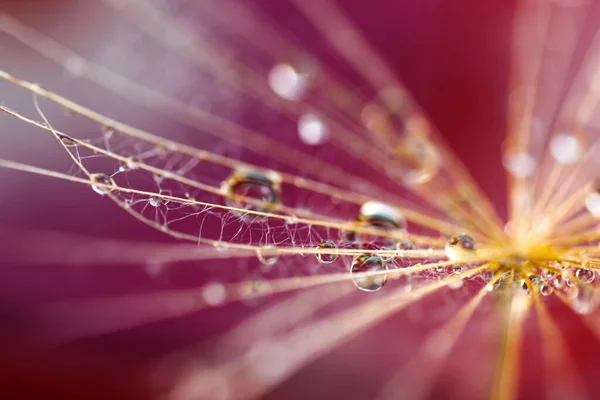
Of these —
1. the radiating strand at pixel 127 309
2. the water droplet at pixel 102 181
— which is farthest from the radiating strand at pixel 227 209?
the radiating strand at pixel 127 309

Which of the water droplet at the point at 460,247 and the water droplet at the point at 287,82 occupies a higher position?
the water droplet at the point at 287,82

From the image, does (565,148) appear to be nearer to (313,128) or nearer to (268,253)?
(313,128)

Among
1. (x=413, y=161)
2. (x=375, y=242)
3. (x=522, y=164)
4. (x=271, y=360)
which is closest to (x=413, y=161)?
(x=413, y=161)

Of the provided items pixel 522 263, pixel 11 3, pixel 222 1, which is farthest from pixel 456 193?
pixel 11 3

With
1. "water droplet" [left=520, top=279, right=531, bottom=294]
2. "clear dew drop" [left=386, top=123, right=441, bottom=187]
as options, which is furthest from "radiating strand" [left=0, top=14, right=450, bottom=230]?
"water droplet" [left=520, top=279, right=531, bottom=294]

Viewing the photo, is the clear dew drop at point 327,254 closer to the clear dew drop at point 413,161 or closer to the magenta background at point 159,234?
the clear dew drop at point 413,161

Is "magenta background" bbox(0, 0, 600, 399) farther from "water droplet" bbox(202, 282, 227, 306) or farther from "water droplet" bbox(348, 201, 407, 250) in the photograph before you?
"water droplet" bbox(348, 201, 407, 250)
